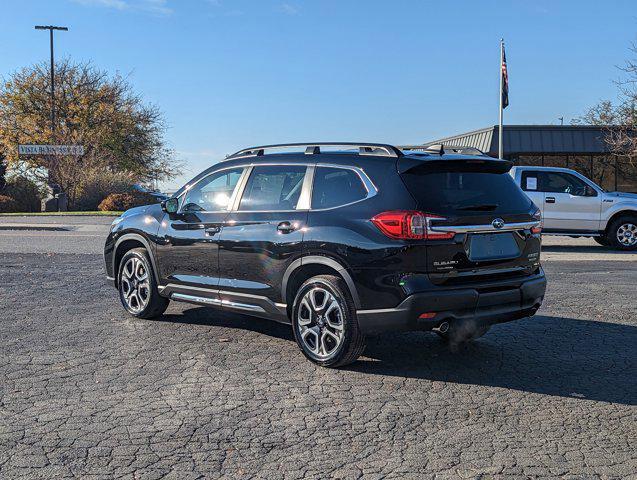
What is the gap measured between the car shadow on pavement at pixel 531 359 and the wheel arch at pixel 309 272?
75 centimetres

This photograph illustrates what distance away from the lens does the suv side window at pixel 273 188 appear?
20.6ft

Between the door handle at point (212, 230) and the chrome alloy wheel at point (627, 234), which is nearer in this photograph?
the door handle at point (212, 230)

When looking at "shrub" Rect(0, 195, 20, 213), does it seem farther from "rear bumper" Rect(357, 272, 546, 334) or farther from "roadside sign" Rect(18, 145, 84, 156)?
"rear bumper" Rect(357, 272, 546, 334)

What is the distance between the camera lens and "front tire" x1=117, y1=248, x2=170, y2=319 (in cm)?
760

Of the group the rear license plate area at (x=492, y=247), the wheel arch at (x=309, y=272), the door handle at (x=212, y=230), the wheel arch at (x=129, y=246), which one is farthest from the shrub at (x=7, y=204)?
the rear license plate area at (x=492, y=247)

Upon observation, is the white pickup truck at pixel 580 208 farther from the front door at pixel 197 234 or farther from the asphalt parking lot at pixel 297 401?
the front door at pixel 197 234

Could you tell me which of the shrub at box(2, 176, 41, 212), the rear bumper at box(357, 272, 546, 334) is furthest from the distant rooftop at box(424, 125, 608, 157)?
the rear bumper at box(357, 272, 546, 334)

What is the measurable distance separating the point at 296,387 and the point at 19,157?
133 feet

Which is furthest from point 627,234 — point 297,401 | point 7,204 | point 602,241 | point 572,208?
point 7,204

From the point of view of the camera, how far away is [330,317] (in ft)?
18.9

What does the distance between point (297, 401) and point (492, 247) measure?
205 centimetres

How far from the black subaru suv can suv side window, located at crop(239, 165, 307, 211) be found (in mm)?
12

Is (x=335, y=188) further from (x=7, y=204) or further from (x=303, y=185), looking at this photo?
(x=7, y=204)

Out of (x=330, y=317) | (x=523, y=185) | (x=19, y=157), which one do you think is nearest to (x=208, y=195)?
(x=330, y=317)
